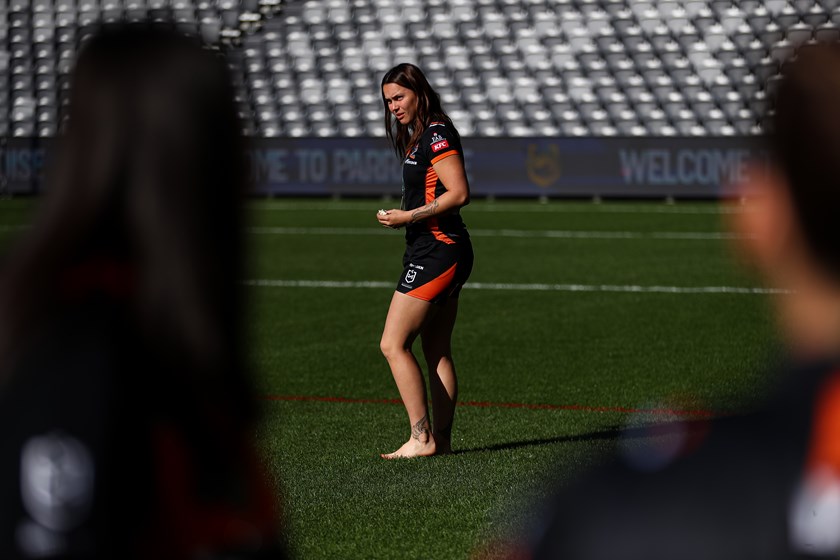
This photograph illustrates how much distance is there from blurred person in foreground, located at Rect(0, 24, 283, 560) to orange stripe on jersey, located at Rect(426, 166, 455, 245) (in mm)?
5084

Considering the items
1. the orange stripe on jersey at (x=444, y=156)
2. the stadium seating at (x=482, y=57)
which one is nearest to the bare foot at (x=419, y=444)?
the orange stripe on jersey at (x=444, y=156)

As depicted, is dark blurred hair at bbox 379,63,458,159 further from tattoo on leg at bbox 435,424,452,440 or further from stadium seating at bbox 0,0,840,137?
stadium seating at bbox 0,0,840,137

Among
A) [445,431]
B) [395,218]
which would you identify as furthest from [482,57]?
[395,218]

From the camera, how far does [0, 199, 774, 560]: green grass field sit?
19.0 feet

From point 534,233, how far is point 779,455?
19.7 meters

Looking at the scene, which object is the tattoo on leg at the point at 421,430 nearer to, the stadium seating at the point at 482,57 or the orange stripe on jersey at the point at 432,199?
the orange stripe on jersey at the point at 432,199

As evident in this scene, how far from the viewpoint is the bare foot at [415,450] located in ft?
22.7

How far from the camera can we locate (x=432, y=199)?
22.0 feet

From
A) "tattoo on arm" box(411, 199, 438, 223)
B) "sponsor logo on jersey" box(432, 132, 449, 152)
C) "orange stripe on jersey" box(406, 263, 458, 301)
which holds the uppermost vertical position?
"sponsor logo on jersey" box(432, 132, 449, 152)

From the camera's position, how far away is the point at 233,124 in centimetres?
161

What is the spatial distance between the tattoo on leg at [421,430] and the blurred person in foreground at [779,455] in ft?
18.3

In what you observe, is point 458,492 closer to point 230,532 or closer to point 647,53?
point 230,532

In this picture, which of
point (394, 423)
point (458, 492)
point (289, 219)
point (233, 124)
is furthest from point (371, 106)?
point (233, 124)

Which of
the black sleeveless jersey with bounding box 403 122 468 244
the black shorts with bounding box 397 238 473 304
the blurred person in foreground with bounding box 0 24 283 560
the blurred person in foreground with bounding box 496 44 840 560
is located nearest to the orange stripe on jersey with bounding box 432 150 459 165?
the black sleeveless jersey with bounding box 403 122 468 244
